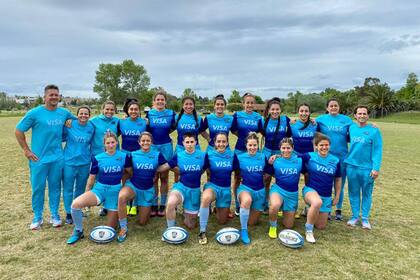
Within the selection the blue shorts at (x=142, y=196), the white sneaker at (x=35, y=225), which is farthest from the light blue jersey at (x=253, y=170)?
the white sneaker at (x=35, y=225)

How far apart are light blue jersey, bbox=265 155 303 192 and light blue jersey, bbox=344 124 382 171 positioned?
1.01 m

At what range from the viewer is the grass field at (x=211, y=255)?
13.4ft

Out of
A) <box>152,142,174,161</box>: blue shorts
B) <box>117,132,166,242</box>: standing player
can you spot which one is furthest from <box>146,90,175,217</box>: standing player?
<box>117,132,166,242</box>: standing player

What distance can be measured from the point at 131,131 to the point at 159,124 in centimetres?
51

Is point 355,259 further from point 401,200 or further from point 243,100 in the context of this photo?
point 401,200

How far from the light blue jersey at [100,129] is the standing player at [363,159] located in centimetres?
416

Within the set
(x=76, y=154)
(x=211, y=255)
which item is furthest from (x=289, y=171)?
(x=76, y=154)

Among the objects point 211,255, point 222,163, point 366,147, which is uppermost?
point 366,147

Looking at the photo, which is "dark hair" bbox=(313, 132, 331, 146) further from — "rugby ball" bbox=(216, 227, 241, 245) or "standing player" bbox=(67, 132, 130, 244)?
"standing player" bbox=(67, 132, 130, 244)

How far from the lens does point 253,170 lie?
5449 millimetres

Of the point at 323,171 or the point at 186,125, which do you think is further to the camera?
the point at 186,125

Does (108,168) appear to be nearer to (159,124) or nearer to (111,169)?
(111,169)

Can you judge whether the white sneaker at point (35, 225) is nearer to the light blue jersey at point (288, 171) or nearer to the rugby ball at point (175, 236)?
the rugby ball at point (175, 236)

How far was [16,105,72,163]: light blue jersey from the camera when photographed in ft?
17.6
